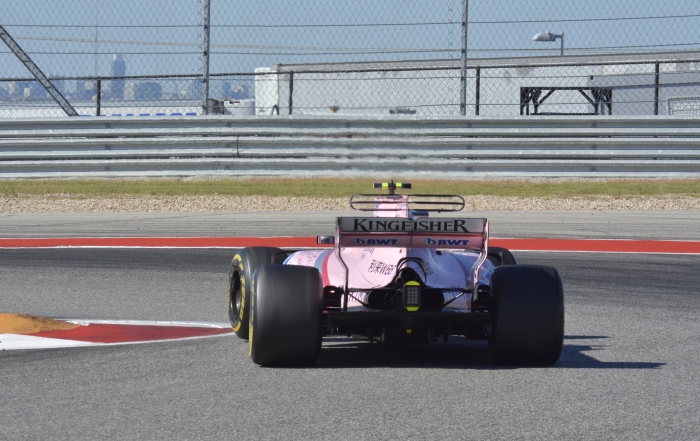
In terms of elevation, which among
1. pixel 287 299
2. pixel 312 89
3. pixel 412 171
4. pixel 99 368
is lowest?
pixel 99 368

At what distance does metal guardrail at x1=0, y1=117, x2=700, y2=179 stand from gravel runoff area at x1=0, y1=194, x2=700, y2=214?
412 millimetres

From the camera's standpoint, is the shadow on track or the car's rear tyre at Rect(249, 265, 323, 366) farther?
the shadow on track

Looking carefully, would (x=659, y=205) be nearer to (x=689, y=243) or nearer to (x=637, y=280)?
(x=689, y=243)

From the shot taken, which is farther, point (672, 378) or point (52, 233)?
point (52, 233)

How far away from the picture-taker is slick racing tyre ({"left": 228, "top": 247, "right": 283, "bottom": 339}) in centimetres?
623

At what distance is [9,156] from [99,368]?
11.9 m

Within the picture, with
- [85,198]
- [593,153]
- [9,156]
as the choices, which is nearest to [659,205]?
[593,153]

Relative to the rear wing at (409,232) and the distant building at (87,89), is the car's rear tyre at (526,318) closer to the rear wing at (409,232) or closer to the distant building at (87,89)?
the rear wing at (409,232)

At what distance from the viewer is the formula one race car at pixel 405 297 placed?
5.43 metres

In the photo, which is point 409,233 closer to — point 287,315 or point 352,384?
point 287,315

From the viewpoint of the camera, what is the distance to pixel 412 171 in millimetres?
7992

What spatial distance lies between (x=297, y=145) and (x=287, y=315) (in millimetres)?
11121

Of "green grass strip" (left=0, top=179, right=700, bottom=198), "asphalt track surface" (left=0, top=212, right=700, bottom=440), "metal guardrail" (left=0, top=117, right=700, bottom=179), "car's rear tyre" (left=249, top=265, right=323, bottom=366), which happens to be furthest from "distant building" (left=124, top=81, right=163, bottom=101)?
"car's rear tyre" (left=249, top=265, right=323, bottom=366)

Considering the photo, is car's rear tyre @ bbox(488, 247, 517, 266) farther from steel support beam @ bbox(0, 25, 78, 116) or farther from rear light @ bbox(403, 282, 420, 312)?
steel support beam @ bbox(0, 25, 78, 116)
